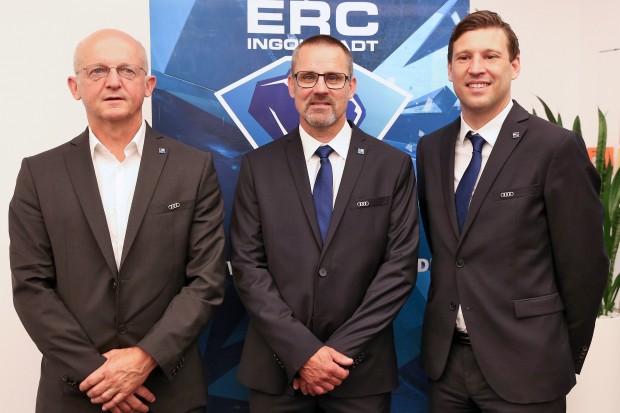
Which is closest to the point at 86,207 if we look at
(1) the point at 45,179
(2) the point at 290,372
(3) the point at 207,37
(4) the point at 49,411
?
(1) the point at 45,179

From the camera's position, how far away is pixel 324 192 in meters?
2.81

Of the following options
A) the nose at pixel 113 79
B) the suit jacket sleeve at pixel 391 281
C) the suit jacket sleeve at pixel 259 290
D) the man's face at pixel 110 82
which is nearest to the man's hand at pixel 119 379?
the suit jacket sleeve at pixel 259 290

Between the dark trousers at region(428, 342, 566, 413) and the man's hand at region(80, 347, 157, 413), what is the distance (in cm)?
122

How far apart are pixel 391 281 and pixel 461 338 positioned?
37 cm

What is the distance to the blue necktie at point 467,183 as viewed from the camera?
104 inches

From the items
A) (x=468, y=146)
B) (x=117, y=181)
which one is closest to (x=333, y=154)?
(x=468, y=146)

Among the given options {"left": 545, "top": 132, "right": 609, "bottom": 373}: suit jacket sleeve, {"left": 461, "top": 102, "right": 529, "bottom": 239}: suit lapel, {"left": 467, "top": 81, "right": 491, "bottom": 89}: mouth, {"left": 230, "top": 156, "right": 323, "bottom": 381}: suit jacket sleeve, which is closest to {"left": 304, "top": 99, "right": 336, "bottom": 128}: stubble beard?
{"left": 230, "top": 156, "right": 323, "bottom": 381}: suit jacket sleeve

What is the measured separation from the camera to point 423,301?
3.64 m

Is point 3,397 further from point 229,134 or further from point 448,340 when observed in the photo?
point 448,340

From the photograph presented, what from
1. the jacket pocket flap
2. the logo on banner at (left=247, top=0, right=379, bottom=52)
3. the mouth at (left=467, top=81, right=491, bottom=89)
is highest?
the logo on banner at (left=247, top=0, right=379, bottom=52)

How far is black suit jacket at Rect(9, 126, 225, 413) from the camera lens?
248cm

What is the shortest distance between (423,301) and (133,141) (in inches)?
75.1

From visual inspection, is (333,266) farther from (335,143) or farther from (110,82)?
(110,82)

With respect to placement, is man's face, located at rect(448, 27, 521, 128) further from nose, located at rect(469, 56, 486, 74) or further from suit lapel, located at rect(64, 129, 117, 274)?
suit lapel, located at rect(64, 129, 117, 274)
